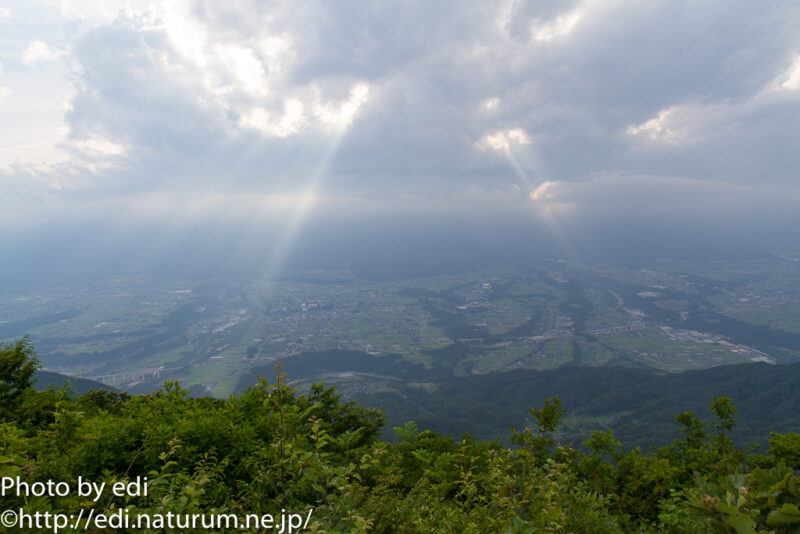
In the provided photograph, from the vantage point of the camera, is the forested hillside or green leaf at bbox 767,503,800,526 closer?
green leaf at bbox 767,503,800,526

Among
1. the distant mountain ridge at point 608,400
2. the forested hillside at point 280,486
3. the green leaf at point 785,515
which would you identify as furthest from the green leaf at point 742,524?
the distant mountain ridge at point 608,400

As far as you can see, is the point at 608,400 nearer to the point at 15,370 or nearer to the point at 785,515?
the point at 785,515

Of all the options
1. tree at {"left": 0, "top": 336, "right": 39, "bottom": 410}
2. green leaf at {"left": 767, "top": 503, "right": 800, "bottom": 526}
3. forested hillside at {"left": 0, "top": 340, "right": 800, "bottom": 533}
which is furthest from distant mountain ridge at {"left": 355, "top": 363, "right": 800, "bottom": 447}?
green leaf at {"left": 767, "top": 503, "right": 800, "bottom": 526}

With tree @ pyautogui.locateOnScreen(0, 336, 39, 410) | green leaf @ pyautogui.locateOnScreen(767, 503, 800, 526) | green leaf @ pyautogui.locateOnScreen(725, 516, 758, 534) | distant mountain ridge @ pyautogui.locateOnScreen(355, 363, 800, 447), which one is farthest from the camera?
distant mountain ridge @ pyautogui.locateOnScreen(355, 363, 800, 447)

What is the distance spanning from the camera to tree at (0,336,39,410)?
9781 millimetres

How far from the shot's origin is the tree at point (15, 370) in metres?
9.78

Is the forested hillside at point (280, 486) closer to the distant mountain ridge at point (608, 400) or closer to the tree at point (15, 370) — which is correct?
the tree at point (15, 370)

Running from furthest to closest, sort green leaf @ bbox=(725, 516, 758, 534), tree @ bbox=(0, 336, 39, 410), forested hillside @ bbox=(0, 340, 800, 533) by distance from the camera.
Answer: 1. tree @ bbox=(0, 336, 39, 410)
2. forested hillside @ bbox=(0, 340, 800, 533)
3. green leaf @ bbox=(725, 516, 758, 534)

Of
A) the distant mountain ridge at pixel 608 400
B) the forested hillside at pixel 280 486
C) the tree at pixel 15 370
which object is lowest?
the distant mountain ridge at pixel 608 400

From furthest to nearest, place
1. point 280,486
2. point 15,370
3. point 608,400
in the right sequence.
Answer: point 608,400 → point 15,370 → point 280,486

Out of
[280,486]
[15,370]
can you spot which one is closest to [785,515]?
[280,486]

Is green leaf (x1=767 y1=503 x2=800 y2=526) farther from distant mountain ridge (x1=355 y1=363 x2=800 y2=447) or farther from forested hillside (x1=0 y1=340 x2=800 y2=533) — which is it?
distant mountain ridge (x1=355 y1=363 x2=800 y2=447)

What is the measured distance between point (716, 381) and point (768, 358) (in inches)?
2213

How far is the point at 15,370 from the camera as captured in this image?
33.8ft
